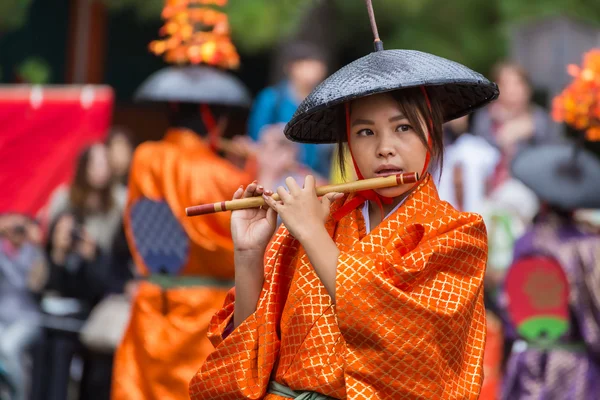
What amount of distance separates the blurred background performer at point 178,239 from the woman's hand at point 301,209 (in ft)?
9.86

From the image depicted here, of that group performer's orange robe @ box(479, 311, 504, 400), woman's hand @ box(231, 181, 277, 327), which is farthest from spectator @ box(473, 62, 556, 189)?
woman's hand @ box(231, 181, 277, 327)

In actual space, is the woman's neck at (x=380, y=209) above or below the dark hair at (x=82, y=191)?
above

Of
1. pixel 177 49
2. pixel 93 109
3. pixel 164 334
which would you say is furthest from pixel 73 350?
pixel 93 109

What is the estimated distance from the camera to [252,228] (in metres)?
3.33

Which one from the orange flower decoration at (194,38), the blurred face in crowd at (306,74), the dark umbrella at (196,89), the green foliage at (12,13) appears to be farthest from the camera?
the green foliage at (12,13)

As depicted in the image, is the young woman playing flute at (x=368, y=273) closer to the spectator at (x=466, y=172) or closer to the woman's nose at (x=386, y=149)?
the woman's nose at (x=386, y=149)

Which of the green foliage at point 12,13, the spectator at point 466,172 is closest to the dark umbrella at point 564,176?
the spectator at point 466,172

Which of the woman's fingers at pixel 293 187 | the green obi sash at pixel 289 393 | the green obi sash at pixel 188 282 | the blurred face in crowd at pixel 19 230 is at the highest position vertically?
the woman's fingers at pixel 293 187

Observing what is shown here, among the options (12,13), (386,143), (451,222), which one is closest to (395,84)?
(386,143)

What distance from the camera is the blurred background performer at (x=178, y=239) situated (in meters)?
6.16

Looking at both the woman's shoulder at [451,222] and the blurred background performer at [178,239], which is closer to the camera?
the woman's shoulder at [451,222]

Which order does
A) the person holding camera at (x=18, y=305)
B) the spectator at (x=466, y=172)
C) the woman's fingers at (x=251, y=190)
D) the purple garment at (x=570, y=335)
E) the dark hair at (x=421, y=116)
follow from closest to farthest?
1. the dark hair at (x=421, y=116)
2. the woman's fingers at (x=251, y=190)
3. the purple garment at (x=570, y=335)
4. the person holding camera at (x=18, y=305)
5. the spectator at (x=466, y=172)

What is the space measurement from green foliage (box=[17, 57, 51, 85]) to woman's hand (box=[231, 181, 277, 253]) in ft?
26.8

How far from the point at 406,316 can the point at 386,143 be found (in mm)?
502
